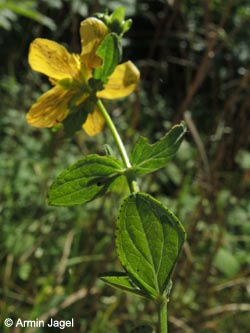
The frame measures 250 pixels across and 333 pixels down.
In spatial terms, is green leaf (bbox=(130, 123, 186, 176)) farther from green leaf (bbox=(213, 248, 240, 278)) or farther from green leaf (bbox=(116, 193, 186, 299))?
green leaf (bbox=(213, 248, 240, 278))

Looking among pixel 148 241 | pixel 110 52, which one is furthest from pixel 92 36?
pixel 148 241

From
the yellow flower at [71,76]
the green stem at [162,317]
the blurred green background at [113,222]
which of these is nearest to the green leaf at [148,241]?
the green stem at [162,317]

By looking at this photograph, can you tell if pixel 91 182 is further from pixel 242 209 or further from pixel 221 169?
pixel 221 169

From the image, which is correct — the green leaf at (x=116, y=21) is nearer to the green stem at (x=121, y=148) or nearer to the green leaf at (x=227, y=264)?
the green stem at (x=121, y=148)

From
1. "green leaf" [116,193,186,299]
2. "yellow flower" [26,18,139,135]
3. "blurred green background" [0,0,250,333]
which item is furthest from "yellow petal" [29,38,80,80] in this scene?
"blurred green background" [0,0,250,333]

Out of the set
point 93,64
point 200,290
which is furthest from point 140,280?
point 200,290
